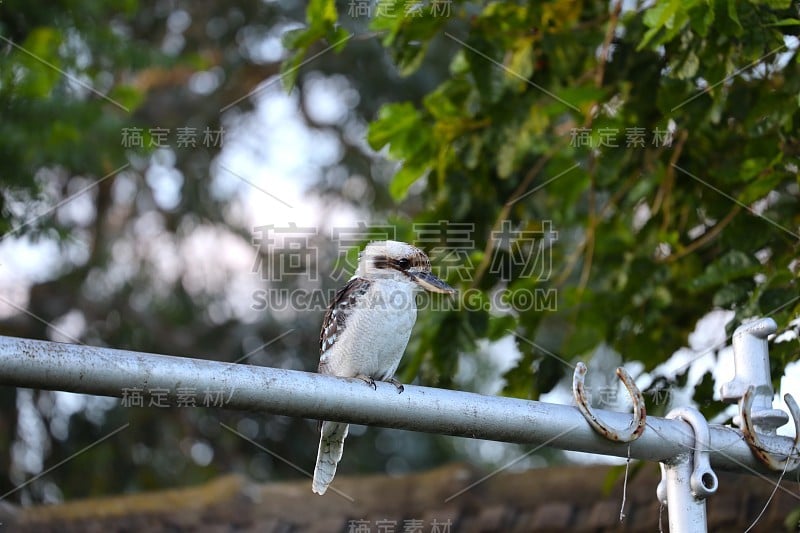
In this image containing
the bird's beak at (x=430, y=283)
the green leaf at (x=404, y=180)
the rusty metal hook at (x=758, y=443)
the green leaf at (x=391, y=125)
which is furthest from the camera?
the green leaf at (x=404, y=180)

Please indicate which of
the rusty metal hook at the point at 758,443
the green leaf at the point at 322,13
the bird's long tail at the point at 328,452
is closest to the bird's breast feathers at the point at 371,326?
the bird's long tail at the point at 328,452

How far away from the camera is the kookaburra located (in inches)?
133

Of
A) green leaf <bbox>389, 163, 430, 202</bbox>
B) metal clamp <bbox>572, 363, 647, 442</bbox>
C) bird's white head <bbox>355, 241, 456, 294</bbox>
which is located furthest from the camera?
green leaf <bbox>389, 163, 430, 202</bbox>

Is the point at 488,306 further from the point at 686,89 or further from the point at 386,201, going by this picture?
the point at 386,201

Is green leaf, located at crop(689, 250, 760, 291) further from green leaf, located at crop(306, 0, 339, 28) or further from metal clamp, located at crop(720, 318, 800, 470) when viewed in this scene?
green leaf, located at crop(306, 0, 339, 28)

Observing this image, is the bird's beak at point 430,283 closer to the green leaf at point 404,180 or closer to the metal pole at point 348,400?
the green leaf at point 404,180

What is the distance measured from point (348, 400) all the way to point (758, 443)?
105cm

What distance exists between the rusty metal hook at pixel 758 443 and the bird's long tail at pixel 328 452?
1.43 metres

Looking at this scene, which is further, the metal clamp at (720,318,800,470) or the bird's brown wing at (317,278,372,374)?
the bird's brown wing at (317,278,372,374)

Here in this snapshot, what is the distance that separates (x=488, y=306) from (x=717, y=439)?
1383 mm

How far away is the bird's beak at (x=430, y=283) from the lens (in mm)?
3303

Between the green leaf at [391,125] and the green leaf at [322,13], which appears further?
the green leaf at [391,125]

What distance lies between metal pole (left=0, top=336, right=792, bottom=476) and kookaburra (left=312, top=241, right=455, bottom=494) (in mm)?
1059

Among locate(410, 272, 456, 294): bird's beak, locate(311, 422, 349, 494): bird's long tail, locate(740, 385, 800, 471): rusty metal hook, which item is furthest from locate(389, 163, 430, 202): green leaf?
locate(740, 385, 800, 471): rusty metal hook
